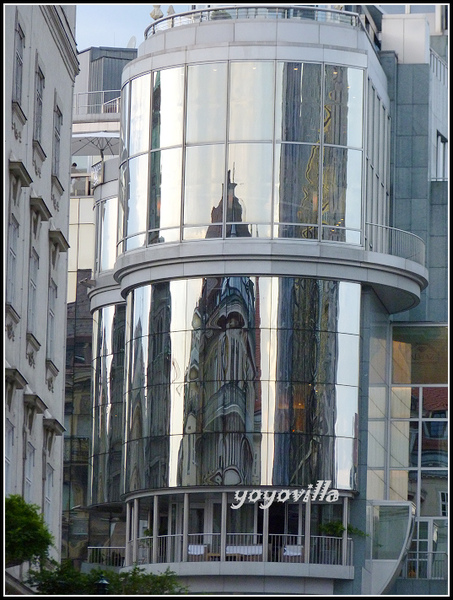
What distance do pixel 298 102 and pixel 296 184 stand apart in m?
2.73

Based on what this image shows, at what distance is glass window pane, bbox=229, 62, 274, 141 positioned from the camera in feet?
187

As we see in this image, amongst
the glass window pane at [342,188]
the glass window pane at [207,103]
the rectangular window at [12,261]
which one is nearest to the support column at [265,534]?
the glass window pane at [342,188]

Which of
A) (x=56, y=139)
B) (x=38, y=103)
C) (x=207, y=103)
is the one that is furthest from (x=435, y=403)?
(x=38, y=103)

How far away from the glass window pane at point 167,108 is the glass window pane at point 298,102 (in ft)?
11.0

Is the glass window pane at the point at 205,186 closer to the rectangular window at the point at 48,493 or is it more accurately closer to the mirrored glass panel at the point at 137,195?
the mirrored glass panel at the point at 137,195

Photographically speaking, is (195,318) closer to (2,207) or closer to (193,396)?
(193,396)

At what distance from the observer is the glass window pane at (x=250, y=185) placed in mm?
56438

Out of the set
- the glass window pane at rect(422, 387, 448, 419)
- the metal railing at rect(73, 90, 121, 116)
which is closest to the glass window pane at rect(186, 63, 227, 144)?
the glass window pane at rect(422, 387, 448, 419)

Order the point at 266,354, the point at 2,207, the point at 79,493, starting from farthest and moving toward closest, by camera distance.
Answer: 1. the point at 79,493
2. the point at 266,354
3. the point at 2,207

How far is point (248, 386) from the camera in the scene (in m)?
55.7

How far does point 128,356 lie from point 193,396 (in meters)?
3.82

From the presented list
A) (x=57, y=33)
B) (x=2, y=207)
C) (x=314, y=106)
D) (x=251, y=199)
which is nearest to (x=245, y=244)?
(x=251, y=199)

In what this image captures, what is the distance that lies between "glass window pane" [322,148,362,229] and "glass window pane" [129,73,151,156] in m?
6.37

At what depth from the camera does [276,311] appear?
5622cm
